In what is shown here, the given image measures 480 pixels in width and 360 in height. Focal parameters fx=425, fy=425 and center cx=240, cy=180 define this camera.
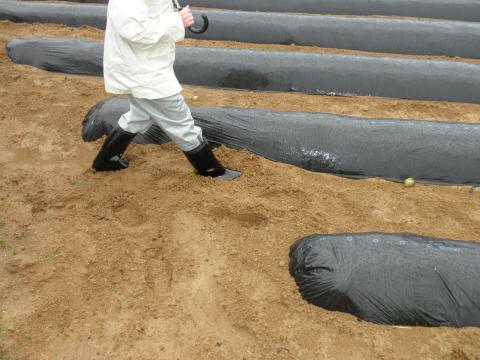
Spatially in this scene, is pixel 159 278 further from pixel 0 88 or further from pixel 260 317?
pixel 0 88

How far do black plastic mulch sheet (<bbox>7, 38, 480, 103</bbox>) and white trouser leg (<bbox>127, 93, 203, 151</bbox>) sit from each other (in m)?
1.66

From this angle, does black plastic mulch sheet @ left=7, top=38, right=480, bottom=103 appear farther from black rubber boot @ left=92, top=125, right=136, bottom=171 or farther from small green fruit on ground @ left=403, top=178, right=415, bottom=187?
black rubber boot @ left=92, top=125, right=136, bottom=171

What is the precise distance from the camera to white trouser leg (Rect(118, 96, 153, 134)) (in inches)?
105

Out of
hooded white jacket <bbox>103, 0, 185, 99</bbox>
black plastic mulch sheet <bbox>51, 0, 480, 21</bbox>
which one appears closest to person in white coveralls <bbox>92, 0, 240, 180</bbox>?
hooded white jacket <bbox>103, 0, 185, 99</bbox>

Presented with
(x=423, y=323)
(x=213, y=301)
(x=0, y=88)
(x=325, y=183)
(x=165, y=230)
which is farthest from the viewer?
(x=0, y=88)

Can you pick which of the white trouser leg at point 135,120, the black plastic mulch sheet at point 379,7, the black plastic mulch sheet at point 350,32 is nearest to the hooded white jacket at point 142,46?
the white trouser leg at point 135,120

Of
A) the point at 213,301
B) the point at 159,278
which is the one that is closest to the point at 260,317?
the point at 213,301

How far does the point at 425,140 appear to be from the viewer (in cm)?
297

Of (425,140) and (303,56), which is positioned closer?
(425,140)

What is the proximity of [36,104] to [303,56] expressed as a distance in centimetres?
253

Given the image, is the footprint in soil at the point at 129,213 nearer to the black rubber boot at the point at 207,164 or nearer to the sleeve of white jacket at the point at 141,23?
the black rubber boot at the point at 207,164

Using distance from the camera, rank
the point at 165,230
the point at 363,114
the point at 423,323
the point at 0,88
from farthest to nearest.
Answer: the point at 0,88 < the point at 363,114 < the point at 165,230 < the point at 423,323

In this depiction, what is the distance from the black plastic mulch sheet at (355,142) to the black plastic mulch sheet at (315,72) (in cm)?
94

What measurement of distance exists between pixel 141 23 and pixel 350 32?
10.7 ft
